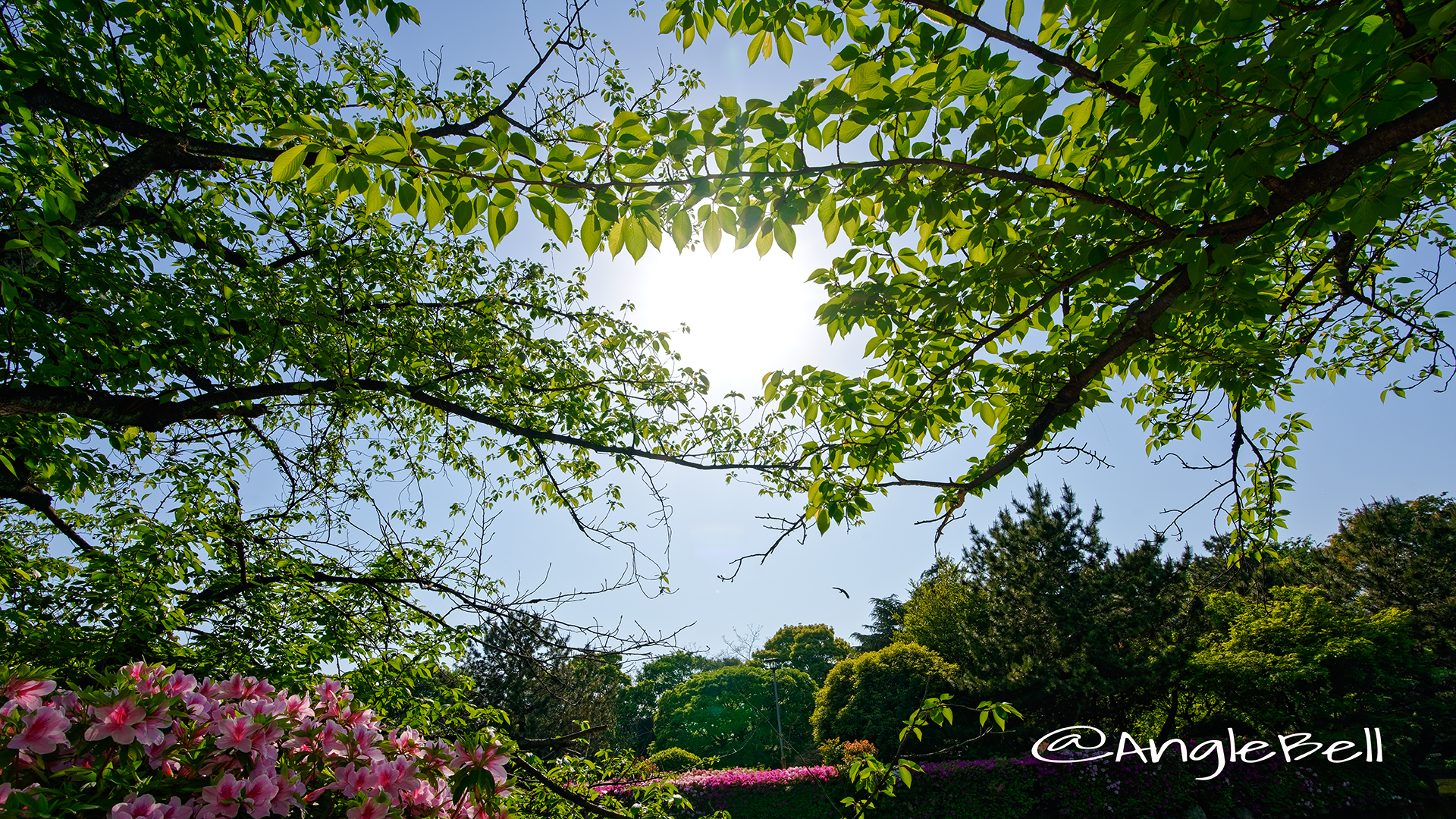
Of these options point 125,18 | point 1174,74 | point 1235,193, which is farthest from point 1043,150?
point 125,18

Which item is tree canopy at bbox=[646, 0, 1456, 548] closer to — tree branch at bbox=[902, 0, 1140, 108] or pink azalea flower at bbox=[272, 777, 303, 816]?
tree branch at bbox=[902, 0, 1140, 108]

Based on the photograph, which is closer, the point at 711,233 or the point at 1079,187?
the point at 711,233

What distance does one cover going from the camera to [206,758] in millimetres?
1556

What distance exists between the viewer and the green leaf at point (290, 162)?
1.28 m

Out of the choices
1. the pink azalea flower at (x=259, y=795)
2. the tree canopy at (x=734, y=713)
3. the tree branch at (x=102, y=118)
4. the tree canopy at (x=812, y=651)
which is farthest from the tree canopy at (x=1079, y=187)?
the tree canopy at (x=812, y=651)

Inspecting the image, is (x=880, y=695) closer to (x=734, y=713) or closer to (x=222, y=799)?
(x=734, y=713)

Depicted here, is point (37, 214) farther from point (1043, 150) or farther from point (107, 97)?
point (1043, 150)

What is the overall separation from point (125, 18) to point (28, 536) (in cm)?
413

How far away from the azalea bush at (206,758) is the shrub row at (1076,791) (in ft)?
40.4

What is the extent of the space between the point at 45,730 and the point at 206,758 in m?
0.34

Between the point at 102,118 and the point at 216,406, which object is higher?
the point at 102,118

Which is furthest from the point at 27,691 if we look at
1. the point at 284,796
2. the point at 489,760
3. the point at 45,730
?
the point at 489,760

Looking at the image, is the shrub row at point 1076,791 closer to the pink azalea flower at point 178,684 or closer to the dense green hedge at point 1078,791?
the dense green hedge at point 1078,791

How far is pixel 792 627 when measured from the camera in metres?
32.1
